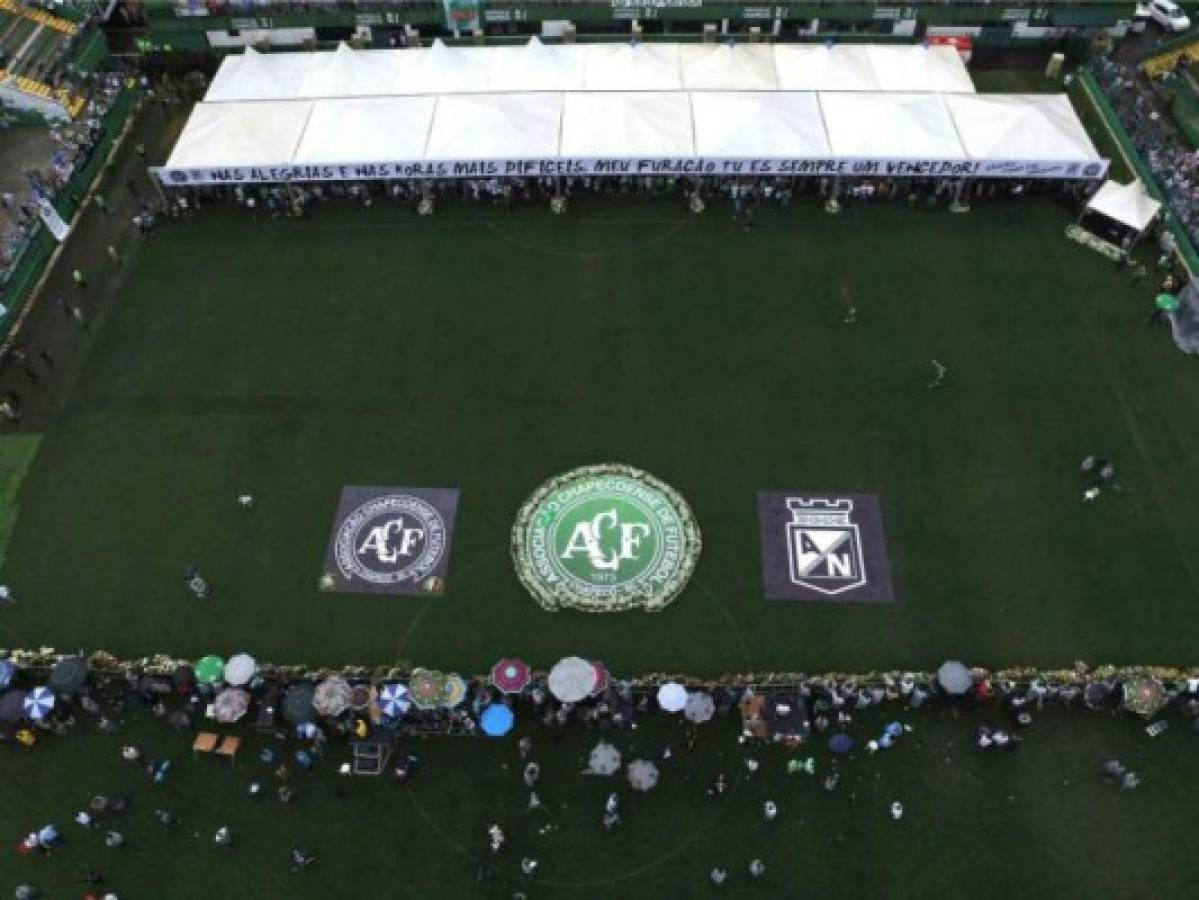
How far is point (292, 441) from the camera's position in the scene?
3444 centimetres

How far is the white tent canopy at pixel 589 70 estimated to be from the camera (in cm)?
4341

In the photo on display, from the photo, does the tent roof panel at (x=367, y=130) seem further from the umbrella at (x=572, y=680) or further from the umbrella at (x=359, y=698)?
the umbrella at (x=572, y=680)

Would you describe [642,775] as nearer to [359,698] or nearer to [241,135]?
[359,698]

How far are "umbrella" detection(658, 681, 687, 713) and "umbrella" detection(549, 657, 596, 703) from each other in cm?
204

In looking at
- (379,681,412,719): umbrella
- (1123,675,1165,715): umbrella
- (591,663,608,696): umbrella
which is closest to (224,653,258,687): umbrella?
(379,681,412,719): umbrella

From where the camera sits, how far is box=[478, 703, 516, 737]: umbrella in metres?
26.8

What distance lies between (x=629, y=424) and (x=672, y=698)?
11337 mm

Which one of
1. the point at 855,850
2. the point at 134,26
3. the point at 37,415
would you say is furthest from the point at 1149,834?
the point at 134,26

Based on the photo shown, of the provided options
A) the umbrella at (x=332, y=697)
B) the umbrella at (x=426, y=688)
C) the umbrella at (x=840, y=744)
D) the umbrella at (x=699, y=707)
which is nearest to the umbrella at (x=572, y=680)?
the umbrella at (x=699, y=707)

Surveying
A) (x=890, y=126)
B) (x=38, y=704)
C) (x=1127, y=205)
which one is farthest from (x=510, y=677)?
(x=1127, y=205)

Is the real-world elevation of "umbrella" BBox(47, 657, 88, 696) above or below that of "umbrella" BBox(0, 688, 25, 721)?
above

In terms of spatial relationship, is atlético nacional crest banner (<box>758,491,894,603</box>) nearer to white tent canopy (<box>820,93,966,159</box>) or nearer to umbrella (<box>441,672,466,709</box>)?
umbrella (<box>441,672,466,709</box>)

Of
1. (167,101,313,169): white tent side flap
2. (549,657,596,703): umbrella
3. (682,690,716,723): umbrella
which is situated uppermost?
(167,101,313,169): white tent side flap

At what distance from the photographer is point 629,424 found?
1368 inches
